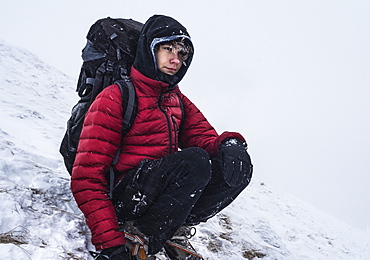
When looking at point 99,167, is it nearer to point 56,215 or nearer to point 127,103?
point 127,103

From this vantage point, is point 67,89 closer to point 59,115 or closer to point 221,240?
point 59,115

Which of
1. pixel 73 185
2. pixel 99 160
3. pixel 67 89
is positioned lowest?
pixel 67 89

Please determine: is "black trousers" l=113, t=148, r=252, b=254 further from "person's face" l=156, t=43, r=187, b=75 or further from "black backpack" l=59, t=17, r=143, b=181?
"person's face" l=156, t=43, r=187, b=75

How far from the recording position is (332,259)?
15.0 feet

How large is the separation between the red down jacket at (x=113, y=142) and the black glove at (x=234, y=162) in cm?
13

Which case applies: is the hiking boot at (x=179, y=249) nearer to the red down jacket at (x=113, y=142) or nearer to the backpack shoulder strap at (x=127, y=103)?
the red down jacket at (x=113, y=142)

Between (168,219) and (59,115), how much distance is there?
5128mm

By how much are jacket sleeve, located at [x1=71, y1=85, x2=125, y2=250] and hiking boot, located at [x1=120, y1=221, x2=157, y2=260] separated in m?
0.22

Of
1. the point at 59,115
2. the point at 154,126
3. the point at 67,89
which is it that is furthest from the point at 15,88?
the point at 154,126

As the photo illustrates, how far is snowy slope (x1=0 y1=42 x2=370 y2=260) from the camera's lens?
2207 mm

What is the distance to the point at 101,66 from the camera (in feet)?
8.45

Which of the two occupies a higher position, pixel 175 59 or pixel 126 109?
pixel 175 59

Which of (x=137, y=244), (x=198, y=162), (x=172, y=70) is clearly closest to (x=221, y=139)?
(x=198, y=162)

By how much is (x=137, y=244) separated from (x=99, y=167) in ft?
2.16
